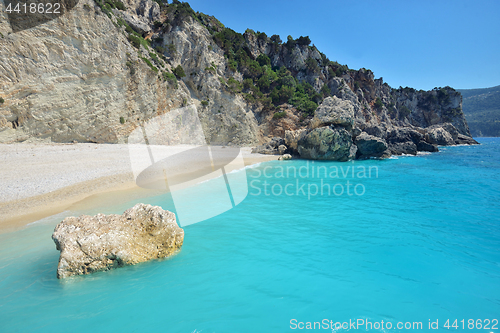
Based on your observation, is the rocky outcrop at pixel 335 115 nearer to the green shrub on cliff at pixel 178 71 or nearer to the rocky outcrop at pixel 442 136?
the green shrub on cliff at pixel 178 71

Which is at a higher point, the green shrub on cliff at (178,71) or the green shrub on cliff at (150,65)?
the green shrub on cliff at (178,71)

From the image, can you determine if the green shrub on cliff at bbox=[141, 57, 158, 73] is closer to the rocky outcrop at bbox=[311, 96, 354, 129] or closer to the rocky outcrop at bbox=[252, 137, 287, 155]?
the rocky outcrop at bbox=[252, 137, 287, 155]

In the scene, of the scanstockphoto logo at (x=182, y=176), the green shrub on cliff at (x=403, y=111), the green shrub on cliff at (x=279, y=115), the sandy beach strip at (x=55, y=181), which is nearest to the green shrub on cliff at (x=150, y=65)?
the scanstockphoto logo at (x=182, y=176)

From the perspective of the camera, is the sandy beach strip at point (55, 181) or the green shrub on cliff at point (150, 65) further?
the green shrub on cliff at point (150, 65)

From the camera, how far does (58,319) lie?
11.3 feet

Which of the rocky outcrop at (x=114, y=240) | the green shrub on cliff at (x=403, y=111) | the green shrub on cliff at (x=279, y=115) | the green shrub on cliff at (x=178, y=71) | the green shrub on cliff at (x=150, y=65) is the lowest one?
the rocky outcrop at (x=114, y=240)

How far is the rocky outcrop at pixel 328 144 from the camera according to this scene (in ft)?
82.4

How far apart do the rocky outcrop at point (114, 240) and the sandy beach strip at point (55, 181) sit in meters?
3.93

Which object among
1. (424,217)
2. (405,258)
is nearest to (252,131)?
(424,217)

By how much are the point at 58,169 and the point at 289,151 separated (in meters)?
23.7

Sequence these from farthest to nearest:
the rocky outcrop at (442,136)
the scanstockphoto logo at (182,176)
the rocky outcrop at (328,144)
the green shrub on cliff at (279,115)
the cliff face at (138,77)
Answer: the rocky outcrop at (442,136) → the green shrub on cliff at (279,115) → the rocky outcrop at (328,144) → the cliff face at (138,77) → the scanstockphoto logo at (182,176)

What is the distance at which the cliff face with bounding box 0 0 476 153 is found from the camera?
1786cm

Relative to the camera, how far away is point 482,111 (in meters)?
147

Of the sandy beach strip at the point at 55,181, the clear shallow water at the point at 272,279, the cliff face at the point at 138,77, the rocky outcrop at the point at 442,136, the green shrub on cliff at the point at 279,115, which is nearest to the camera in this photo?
the clear shallow water at the point at 272,279
